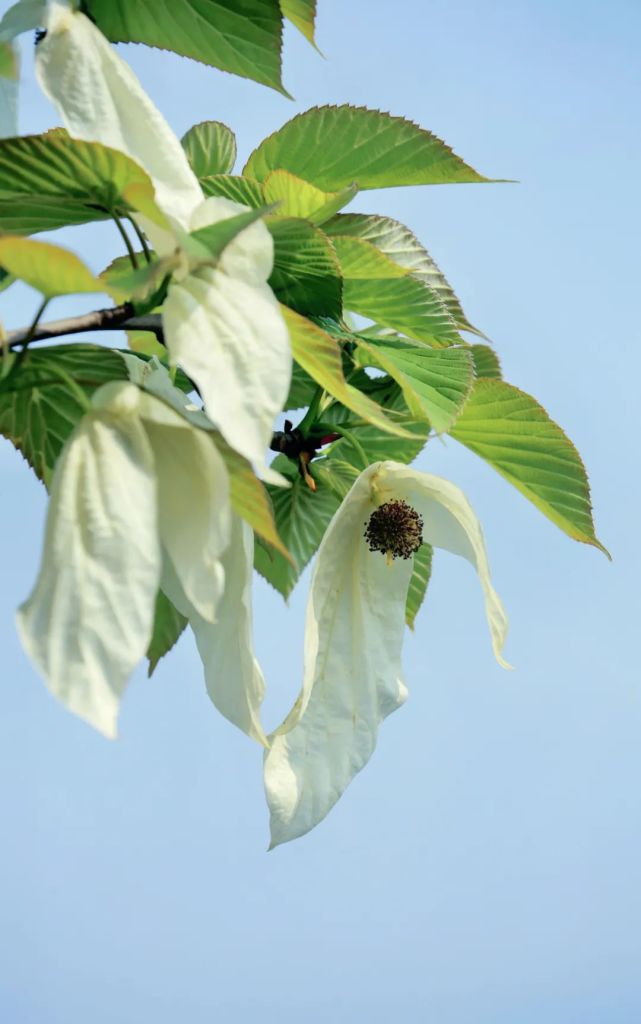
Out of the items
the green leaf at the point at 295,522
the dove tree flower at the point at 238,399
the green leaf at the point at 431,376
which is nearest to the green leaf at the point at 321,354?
the dove tree flower at the point at 238,399

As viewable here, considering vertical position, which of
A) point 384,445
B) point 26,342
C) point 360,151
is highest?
point 360,151

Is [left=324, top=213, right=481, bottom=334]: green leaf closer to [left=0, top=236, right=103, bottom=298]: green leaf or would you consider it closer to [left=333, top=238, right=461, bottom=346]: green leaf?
[left=333, top=238, right=461, bottom=346]: green leaf

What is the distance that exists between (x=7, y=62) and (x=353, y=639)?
0.37 meters

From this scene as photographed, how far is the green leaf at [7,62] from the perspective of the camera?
2.06ft

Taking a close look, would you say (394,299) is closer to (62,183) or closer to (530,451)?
(530,451)

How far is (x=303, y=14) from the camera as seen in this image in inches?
30.0

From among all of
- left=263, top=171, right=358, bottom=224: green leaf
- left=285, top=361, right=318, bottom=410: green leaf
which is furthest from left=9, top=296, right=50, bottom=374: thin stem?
left=285, top=361, right=318, bottom=410: green leaf

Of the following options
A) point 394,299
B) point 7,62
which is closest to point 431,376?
point 394,299

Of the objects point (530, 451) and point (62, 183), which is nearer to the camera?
point (62, 183)

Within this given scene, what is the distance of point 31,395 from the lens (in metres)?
0.76

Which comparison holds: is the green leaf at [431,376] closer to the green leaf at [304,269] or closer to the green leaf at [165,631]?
the green leaf at [304,269]

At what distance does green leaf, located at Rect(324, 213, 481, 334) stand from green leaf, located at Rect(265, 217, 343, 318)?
86 mm

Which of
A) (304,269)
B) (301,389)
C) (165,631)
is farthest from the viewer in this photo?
(301,389)

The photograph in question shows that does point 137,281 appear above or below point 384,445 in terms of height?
above
